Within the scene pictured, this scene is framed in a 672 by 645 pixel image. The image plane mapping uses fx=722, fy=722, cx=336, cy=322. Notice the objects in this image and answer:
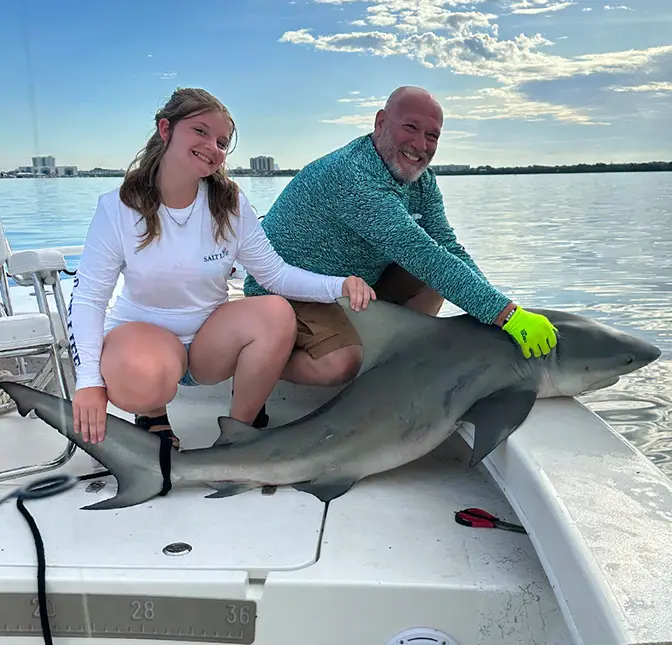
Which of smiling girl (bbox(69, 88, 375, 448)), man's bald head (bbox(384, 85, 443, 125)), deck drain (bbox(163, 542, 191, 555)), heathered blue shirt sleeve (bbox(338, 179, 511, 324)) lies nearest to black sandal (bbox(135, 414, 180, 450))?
smiling girl (bbox(69, 88, 375, 448))

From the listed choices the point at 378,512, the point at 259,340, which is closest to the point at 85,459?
the point at 259,340

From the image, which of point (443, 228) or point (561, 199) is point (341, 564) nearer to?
point (443, 228)

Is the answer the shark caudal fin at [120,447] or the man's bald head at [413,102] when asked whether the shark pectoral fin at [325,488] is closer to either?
the shark caudal fin at [120,447]

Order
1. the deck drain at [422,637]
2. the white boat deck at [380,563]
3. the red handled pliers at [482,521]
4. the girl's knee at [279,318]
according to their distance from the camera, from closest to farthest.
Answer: the white boat deck at [380,563] → the deck drain at [422,637] → the red handled pliers at [482,521] → the girl's knee at [279,318]

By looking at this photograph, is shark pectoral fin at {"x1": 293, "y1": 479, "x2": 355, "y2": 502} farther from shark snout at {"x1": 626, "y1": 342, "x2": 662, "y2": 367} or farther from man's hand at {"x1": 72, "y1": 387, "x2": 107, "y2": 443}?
shark snout at {"x1": 626, "y1": 342, "x2": 662, "y2": 367}

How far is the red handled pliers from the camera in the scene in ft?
5.68

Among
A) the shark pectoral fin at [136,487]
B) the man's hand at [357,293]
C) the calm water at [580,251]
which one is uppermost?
the man's hand at [357,293]

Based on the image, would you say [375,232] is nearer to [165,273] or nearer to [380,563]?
[165,273]

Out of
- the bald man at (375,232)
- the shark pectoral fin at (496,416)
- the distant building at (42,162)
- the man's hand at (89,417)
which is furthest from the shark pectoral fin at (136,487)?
the distant building at (42,162)

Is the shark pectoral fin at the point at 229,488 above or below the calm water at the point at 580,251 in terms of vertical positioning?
above

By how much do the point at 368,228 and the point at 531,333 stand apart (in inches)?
25.3

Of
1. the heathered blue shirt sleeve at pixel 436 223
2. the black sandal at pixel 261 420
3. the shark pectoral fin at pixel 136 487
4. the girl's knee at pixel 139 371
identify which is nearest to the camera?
the shark pectoral fin at pixel 136 487

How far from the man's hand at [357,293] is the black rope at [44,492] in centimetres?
66

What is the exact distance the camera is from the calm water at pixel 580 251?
4301 mm
